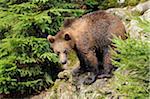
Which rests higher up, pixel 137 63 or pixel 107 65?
pixel 137 63

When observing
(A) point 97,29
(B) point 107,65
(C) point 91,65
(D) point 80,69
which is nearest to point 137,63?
(B) point 107,65

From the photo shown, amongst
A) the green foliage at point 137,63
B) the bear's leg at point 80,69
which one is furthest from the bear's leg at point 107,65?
the green foliage at point 137,63

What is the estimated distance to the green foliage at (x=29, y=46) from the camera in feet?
22.0

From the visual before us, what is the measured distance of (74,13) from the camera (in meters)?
7.33

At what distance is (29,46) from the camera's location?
22.4 ft

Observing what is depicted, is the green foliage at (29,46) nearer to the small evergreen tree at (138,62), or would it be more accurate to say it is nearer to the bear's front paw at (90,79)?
the bear's front paw at (90,79)

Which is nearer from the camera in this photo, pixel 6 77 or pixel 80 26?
pixel 80 26

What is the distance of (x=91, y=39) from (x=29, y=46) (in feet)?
4.63

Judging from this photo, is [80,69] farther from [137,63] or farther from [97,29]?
[137,63]

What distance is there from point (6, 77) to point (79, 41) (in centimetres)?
158

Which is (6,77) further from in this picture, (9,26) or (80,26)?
(80,26)

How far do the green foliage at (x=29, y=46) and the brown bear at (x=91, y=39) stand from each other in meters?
0.84

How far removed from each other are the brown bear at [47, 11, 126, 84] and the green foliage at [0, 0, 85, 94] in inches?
33.1

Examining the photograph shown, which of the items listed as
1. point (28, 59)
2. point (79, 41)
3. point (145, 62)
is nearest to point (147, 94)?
point (145, 62)
